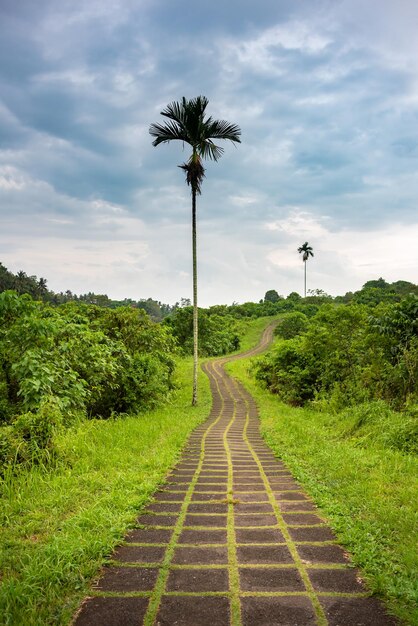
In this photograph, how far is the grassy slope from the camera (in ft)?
10.2

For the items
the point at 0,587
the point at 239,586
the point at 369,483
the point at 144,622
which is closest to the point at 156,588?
the point at 144,622

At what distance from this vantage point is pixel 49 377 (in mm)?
7316

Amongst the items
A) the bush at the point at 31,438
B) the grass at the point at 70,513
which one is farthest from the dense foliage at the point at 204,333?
the bush at the point at 31,438

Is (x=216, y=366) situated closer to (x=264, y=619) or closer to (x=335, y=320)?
(x=335, y=320)

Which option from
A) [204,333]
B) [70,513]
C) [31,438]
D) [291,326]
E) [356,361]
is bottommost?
[70,513]

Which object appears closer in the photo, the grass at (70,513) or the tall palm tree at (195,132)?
the grass at (70,513)

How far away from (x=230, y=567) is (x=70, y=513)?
1.87 metres

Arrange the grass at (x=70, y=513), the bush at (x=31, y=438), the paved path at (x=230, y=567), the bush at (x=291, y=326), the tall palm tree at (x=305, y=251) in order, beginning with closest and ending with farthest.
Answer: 1. the paved path at (x=230, y=567)
2. the grass at (x=70, y=513)
3. the bush at (x=31, y=438)
4. the bush at (x=291, y=326)
5. the tall palm tree at (x=305, y=251)

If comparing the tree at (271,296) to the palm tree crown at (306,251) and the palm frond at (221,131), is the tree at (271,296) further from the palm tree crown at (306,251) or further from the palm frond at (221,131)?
the palm frond at (221,131)

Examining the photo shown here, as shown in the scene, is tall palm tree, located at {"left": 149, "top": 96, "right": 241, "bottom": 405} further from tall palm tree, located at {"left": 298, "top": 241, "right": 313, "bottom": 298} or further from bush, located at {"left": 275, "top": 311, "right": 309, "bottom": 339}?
tall palm tree, located at {"left": 298, "top": 241, "right": 313, "bottom": 298}

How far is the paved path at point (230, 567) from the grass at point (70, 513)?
191mm

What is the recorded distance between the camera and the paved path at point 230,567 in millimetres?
2703

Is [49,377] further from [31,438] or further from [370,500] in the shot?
[370,500]

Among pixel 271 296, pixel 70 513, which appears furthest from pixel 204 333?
pixel 271 296
